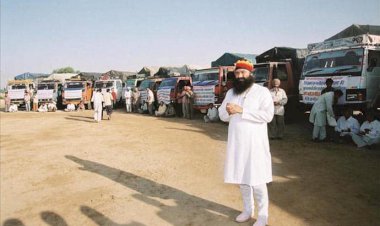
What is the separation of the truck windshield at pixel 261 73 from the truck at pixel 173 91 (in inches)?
170

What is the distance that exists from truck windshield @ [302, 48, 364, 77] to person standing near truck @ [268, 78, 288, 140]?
5.83ft

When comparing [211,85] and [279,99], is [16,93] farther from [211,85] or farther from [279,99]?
[279,99]

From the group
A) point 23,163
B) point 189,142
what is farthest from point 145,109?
point 23,163

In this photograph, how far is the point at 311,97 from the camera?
964 cm

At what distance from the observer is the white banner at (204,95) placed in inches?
521

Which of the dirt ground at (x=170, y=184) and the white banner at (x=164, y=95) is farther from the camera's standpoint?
the white banner at (x=164, y=95)

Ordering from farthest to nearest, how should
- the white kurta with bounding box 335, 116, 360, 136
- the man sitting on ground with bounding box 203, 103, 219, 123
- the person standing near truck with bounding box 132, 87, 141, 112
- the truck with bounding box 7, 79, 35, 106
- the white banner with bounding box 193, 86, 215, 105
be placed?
the truck with bounding box 7, 79, 35, 106, the person standing near truck with bounding box 132, 87, 141, 112, the white banner with bounding box 193, 86, 215, 105, the man sitting on ground with bounding box 203, 103, 219, 123, the white kurta with bounding box 335, 116, 360, 136

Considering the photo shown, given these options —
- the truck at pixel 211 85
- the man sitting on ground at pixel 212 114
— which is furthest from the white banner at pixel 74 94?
the man sitting on ground at pixel 212 114

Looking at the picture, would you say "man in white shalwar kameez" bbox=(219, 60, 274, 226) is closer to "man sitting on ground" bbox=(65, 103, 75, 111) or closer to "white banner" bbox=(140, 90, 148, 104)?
"white banner" bbox=(140, 90, 148, 104)

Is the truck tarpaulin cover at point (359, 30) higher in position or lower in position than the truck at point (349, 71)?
higher

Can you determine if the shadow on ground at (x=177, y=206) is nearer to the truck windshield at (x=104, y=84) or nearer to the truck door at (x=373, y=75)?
the truck door at (x=373, y=75)

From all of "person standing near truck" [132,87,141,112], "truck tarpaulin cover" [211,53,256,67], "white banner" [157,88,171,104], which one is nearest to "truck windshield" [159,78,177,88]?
"white banner" [157,88,171,104]

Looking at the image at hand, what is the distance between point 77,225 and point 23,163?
153 inches

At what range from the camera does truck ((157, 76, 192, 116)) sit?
15547mm
